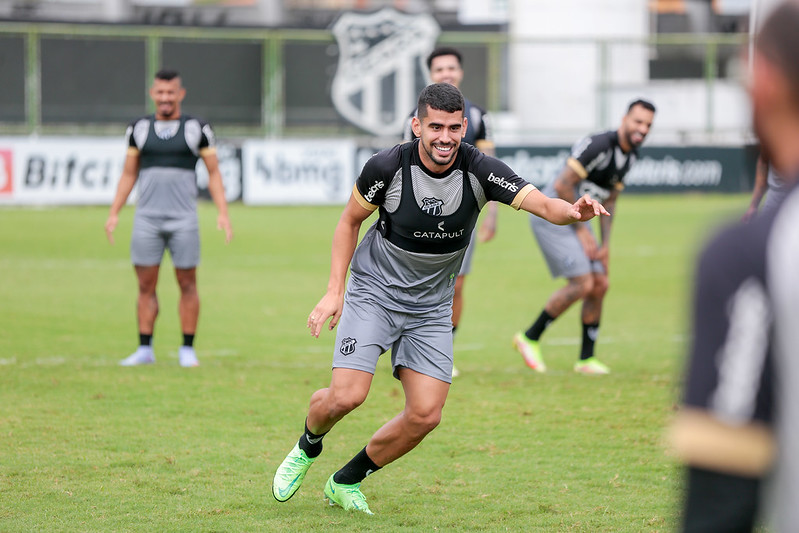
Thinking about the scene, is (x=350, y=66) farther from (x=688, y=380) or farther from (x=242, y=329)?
(x=688, y=380)

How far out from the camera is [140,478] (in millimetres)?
5859

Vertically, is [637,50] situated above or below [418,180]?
above

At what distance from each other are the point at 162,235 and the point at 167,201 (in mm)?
294

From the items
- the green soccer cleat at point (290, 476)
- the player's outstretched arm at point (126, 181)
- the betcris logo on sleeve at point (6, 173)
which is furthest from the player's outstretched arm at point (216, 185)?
the betcris logo on sleeve at point (6, 173)

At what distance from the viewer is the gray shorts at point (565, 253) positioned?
9.09 meters

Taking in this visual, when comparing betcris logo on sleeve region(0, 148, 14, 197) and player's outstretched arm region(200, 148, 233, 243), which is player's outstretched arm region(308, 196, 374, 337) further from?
betcris logo on sleeve region(0, 148, 14, 197)

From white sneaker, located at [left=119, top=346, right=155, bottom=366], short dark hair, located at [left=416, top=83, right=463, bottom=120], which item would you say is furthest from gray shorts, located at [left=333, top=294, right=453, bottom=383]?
white sneaker, located at [left=119, top=346, right=155, bottom=366]

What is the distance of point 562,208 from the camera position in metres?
5.02

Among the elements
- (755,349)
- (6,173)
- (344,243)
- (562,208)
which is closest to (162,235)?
(344,243)

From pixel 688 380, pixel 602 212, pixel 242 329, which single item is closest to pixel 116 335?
pixel 242 329

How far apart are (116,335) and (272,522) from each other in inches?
240

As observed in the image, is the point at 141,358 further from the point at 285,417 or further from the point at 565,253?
the point at 565,253

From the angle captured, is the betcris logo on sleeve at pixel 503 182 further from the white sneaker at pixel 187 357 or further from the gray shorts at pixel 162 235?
the white sneaker at pixel 187 357

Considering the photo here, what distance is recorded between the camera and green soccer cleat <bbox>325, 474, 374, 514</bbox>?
211 inches
